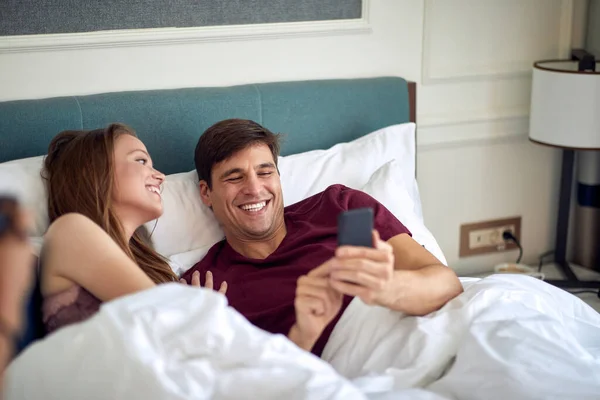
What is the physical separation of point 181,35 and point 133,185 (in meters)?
0.72

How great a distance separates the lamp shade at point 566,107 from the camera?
8.06 ft

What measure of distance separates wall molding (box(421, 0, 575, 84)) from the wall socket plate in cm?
60

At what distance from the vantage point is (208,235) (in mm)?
2012

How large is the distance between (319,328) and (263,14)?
3.97 feet

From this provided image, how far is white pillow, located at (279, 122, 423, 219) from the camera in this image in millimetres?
2170

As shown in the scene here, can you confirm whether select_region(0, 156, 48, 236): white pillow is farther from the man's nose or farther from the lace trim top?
the man's nose

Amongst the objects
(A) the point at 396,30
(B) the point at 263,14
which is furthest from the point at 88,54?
(A) the point at 396,30

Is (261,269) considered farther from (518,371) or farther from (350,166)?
(518,371)

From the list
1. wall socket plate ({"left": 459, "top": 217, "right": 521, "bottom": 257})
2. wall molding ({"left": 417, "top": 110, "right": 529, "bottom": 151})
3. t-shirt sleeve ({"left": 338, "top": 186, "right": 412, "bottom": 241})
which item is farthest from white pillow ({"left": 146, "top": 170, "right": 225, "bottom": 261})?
wall socket plate ({"left": 459, "top": 217, "right": 521, "bottom": 257})

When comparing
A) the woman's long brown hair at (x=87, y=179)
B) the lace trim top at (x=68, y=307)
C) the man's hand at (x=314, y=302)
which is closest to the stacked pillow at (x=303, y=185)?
the woman's long brown hair at (x=87, y=179)

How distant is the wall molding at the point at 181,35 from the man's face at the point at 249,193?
1.71ft

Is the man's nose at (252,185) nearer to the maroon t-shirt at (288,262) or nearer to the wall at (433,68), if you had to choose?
the maroon t-shirt at (288,262)

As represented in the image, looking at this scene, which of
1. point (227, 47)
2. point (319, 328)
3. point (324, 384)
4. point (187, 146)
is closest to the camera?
point (324, 384)

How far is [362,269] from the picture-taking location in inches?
52.8
